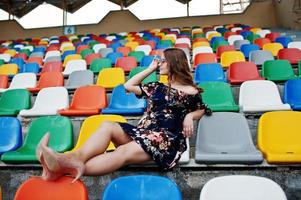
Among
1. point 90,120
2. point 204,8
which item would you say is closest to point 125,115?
point 90,120

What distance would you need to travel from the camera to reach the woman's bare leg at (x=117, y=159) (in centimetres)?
176

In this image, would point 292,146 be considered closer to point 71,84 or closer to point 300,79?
point 300,79

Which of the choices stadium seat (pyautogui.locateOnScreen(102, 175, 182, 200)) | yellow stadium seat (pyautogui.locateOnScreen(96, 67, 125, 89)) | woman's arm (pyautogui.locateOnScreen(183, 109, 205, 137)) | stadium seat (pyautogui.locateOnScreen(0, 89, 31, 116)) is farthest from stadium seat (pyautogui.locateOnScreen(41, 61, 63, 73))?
stadium seat (pyautogui.locateOnScreen(102, 175, 182, 200))

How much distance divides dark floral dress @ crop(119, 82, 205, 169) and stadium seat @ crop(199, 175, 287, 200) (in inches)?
21.5

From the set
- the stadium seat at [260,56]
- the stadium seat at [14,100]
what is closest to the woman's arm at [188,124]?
the stadium seat at [14,100]

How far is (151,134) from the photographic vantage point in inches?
77.5

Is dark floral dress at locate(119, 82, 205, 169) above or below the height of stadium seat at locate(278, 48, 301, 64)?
below

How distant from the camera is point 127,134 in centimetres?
199

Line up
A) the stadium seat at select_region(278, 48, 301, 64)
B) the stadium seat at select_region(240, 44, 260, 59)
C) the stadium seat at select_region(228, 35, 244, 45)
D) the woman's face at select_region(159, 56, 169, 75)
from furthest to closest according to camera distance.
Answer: the stadium seat at select_region(228, 35, 244, 45) < the stadium seat at select_region(240, 44, 260, 59) < the stadium seat at select_region(278, 48, 301, 64) < the woman's face at select_region(159, 56, 169, 75)

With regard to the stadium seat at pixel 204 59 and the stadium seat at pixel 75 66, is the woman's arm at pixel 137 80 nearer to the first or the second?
the stadium seat at pixel 204 59

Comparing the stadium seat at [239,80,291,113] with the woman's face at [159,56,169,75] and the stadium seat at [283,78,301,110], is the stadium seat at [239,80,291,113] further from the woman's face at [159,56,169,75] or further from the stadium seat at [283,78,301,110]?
the woman's face at [159,56,169,75]

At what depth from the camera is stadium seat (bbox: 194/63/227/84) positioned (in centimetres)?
379

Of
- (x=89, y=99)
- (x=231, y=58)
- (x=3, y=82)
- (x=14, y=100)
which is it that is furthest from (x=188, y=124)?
(x=3, y=82)

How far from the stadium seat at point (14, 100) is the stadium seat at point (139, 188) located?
2.23m
